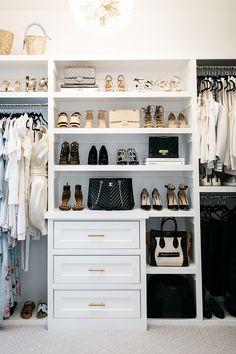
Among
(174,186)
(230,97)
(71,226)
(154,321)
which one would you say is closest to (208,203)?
(174,186)

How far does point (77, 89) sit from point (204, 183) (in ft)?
4.38

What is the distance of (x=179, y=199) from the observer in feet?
8.19

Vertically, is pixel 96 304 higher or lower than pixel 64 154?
lower

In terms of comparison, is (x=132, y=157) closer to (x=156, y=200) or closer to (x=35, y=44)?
(x=156, y=200)

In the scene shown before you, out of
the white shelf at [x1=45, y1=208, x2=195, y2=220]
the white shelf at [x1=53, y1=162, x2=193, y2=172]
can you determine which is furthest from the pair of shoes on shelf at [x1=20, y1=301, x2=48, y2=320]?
the white shelf at [x1=53, y1=162, x2=193, y2=172]

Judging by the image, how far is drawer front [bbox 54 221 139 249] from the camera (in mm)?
2246

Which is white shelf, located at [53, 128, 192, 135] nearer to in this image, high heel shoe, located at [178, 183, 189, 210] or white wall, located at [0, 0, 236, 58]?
high heel shoe, located at [178, 183, 189, 210]

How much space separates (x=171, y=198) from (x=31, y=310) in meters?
1.51

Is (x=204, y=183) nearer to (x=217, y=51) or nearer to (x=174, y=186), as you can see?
(x=174, y=186)

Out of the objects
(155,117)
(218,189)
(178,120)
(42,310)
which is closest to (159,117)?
(155,117)

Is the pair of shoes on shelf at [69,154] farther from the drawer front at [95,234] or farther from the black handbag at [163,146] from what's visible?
the black handbag at [163,146]

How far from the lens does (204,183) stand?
7.97 feet

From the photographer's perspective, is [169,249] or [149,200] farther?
[149,200]

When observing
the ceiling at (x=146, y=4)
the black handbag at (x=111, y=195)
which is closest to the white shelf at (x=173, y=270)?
the black handbag at (x=111, y=195)
